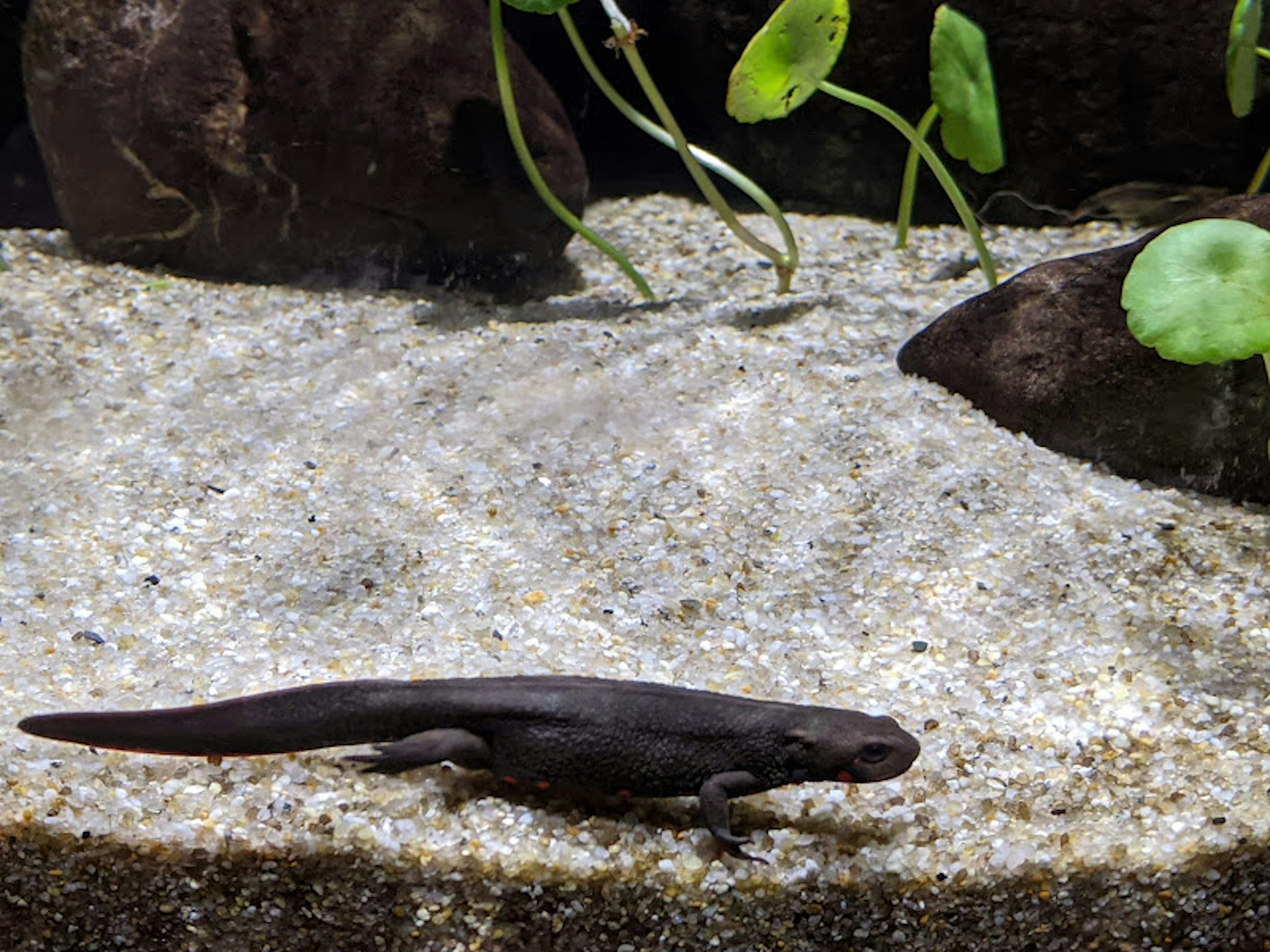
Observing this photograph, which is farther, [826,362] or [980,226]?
[980,226]

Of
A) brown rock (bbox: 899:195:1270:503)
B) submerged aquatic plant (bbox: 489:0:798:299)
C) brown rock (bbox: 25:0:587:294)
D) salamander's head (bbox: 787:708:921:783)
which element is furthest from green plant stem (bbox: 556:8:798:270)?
salamander's head (bbox: 787:708:921:783)

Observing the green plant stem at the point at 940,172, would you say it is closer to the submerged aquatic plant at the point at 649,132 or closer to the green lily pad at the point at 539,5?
the submerged aquatic plant at the point at 649,132

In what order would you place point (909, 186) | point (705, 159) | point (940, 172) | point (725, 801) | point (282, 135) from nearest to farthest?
point (725, 801) < point (282, 135) < point (940, 172) < point (705, 159) < point (909, 186)

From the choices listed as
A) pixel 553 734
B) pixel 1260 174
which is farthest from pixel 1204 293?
pixel 553 734

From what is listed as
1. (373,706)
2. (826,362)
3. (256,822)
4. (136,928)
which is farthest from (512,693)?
(826,362)

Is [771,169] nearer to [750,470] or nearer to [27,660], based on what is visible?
[750,470]

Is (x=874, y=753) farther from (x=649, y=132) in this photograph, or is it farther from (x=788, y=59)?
(x=649, y=132)
